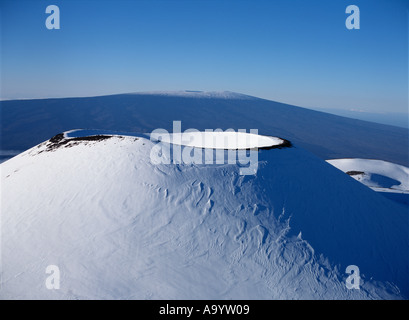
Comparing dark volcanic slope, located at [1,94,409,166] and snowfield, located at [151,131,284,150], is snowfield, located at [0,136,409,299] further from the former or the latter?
dark volcanic slope, located at [1,94,409,166]

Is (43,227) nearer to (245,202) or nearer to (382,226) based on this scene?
(245,202)

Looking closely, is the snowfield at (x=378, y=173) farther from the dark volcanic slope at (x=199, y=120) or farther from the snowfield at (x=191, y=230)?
the dark volcanic slope at (x=199, y=120)

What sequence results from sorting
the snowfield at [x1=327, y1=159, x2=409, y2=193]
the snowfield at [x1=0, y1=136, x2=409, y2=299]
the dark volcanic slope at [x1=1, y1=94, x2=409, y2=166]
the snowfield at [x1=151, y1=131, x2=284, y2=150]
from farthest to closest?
the dark volcanic slope at [x1=1, y1=94, x2=409, y2=166], the snowfield at [x1=327, y1=159, x2=409, y2=193], the snowfield at [x1=151, y1=131, x2=284, y2=150], the snowfield at [x1=0, y1=136, x2=409, y2=299]

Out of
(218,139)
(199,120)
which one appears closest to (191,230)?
(218,139)

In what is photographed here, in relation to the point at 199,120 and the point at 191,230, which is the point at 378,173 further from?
the point at 199,120

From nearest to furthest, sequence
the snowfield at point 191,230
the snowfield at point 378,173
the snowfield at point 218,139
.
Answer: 1. the snowfield at point 191,230
2. the snowfield at point 218,139
3. the snowfield at point 378,173

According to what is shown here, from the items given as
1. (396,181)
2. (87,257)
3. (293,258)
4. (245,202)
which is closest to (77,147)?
(87,257)

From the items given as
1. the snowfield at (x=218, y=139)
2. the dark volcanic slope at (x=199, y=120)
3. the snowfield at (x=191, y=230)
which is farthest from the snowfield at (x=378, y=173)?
the dark volcanic slope at (x=199, y=120)

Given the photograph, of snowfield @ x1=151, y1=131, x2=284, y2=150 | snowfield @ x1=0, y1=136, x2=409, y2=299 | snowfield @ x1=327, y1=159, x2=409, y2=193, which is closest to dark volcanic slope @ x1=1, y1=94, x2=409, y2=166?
snowfield @ x1=327, y1=159, x2=409, y2=193
